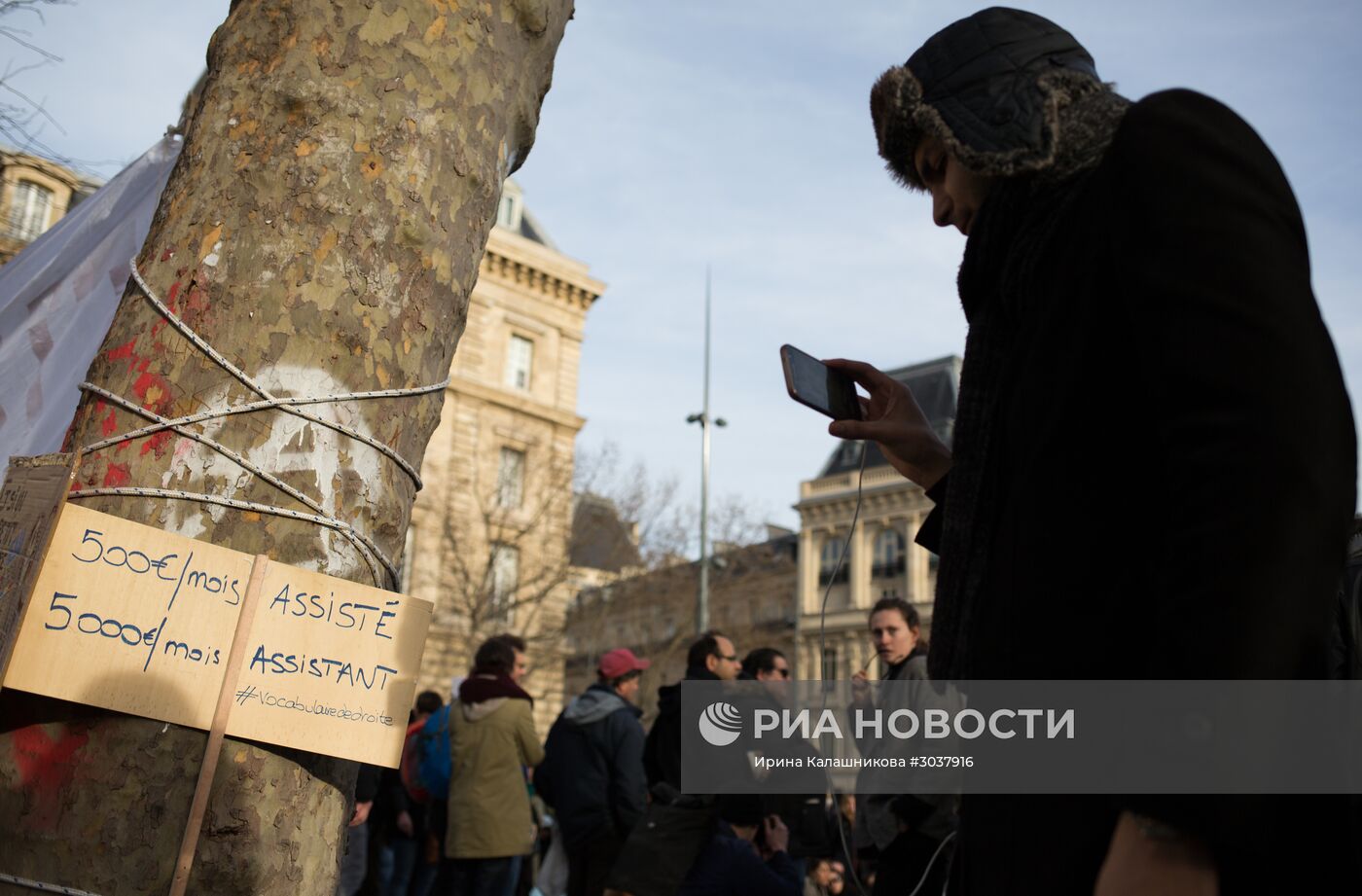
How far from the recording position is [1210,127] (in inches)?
45.0

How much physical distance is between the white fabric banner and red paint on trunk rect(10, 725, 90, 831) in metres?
2.10

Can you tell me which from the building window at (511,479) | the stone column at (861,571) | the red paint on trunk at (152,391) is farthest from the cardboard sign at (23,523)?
the stone column at (861,571)

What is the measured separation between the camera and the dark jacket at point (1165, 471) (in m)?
0.98

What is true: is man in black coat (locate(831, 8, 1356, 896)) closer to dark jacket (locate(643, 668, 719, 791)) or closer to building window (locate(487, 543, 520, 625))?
dark jacket (locate(643, 668, 719, 791))

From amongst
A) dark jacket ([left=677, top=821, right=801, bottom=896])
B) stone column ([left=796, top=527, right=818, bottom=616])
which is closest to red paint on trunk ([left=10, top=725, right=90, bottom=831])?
dark jacket ([left=677, top=821, right=801, bottom=896])

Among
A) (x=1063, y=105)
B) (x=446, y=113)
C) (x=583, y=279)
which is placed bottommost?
(x=1063, y=105)

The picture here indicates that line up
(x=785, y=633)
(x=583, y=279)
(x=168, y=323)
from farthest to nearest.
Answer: (x=785, y=633), (x=583, y=279), (x=168, y=323)

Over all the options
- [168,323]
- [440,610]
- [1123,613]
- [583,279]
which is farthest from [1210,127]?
[583,279]

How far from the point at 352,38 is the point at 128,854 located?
1.44 meters

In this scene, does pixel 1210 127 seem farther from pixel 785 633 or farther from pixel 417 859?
pixel 785 633

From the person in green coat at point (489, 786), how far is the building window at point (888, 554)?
42.6m

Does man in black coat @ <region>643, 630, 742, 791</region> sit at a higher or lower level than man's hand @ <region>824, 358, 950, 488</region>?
higher

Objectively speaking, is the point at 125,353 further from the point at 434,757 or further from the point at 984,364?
the point at 434,757

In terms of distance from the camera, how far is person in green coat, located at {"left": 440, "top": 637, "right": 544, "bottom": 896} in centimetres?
657
